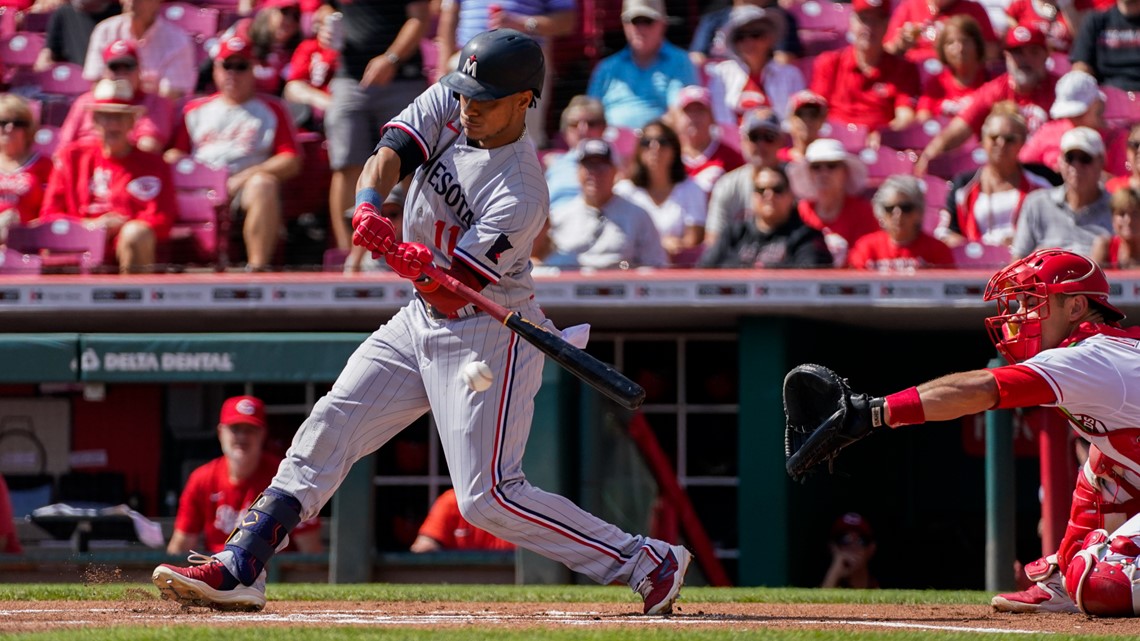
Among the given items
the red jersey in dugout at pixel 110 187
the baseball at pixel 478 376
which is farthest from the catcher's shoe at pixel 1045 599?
the red jersey in dugout at pixel 110 187

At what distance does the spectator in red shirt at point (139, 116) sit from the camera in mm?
9805

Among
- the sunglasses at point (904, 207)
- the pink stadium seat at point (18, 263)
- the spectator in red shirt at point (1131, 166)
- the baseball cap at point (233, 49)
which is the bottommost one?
the pink stadium seat at point (18, 263)

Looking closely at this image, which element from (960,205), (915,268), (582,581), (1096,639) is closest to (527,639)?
(1096,639)

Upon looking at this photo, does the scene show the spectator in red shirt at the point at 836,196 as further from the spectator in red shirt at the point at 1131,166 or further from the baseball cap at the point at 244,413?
the baseball cap at the point at 244,413

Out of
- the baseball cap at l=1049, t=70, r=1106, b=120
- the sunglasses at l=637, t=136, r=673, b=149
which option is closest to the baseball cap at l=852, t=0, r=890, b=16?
the baseball cap at l=1049, t=70, r=1106, b=120

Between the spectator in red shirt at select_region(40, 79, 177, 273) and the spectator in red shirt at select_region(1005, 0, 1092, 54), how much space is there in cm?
493

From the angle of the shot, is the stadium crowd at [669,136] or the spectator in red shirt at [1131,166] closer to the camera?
the spectator in red shirt at [1131,166]

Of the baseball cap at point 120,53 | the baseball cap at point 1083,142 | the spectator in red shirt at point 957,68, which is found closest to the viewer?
the baseball cap at point 1083,142

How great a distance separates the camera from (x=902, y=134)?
9414 millimetres

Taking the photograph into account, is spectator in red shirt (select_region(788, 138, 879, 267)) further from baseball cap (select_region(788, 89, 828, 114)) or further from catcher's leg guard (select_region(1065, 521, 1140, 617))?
catcher's leg guard (select_region(1065, 521, 1140, 617))

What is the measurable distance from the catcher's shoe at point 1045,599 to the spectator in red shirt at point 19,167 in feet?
21.0

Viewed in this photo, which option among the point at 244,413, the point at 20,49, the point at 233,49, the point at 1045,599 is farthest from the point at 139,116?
the point at 1045,599

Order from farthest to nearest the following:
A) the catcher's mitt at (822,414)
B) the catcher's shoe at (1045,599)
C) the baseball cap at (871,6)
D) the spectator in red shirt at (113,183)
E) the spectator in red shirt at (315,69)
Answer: the spectator in red shirt at (315,69) < the baseball cap at (871,6) < the spectator in red shirt at (113,183) < the catcher's shoe at (1045,599) < the catcher's mitt at (822,414)

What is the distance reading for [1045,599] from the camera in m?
4.88
